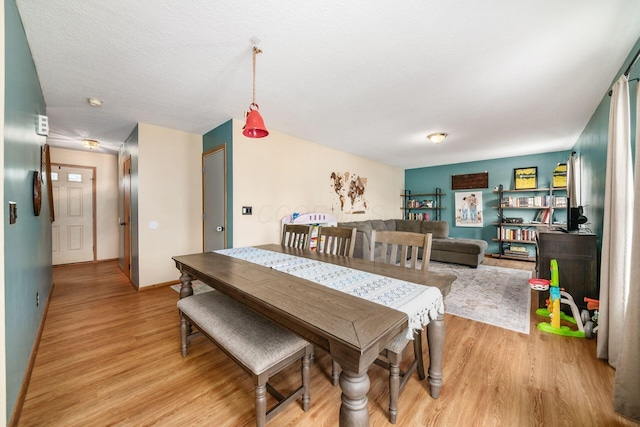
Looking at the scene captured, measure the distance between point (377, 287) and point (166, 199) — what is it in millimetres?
3493

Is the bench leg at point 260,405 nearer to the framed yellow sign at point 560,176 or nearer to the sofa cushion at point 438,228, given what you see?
the sofa cushion at point 438,228

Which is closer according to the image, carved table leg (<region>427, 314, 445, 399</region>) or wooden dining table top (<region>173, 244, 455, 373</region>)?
wooden dining table top (<region>173, 244, 455, 373</region>)

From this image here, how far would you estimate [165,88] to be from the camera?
2383 mm

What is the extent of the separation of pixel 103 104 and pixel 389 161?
5.27 m

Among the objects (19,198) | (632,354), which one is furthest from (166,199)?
(632,354)

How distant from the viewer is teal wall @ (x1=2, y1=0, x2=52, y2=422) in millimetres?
1309

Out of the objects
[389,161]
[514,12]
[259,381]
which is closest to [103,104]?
[259,381]

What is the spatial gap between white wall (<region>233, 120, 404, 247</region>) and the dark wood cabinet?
3.13 m

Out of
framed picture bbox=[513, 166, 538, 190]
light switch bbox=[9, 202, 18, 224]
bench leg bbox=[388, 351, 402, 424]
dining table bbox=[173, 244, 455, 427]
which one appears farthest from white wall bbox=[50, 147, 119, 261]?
framed picture bbox=[513, 166, 538, 190]

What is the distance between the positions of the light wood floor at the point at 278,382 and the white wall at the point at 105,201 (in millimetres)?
3457

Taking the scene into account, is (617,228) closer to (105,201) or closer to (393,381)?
(393,381)

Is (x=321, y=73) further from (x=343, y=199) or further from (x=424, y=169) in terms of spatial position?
(x=424, y=169)

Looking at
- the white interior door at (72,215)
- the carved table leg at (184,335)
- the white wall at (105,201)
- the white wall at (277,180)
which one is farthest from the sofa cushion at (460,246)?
the white interior door at (72,215)

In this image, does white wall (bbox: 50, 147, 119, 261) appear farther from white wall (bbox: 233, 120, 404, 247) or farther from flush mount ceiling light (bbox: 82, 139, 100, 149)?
white wall (bbox: 233, 120, 404, 247)
